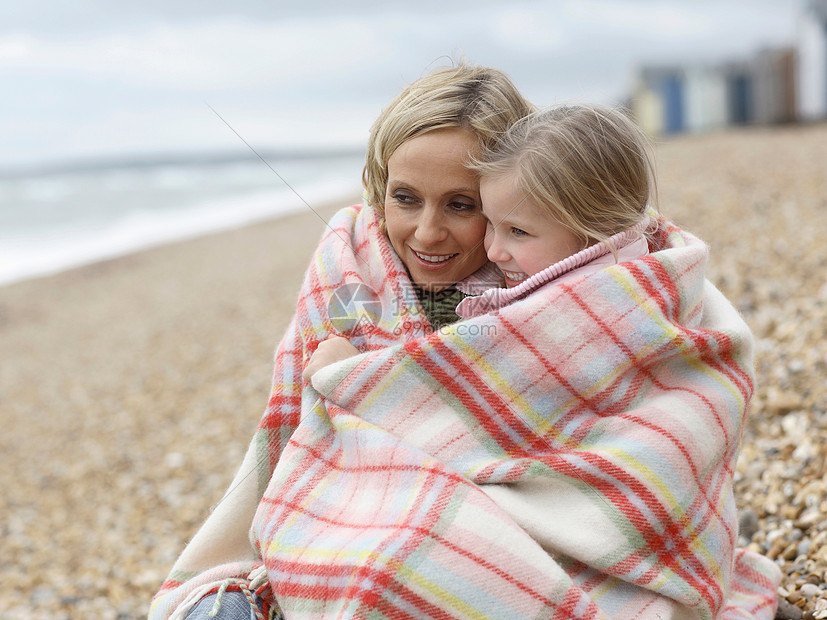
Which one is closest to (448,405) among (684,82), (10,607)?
(10,607)

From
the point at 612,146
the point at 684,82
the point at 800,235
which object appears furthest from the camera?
the point at 684,82

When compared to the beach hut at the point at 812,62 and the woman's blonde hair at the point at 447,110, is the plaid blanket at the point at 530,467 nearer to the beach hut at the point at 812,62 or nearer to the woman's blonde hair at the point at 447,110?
the woman's blonde hair at the point at 447,110

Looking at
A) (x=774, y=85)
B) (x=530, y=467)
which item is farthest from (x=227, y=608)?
(x=774, y=85)

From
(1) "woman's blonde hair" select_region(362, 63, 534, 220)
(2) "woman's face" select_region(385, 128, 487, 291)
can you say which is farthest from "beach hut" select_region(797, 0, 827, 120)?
(2) "woman's face" select_region(385, 128, 487, 291)

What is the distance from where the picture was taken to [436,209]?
2.19 m

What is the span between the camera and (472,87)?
7.34 feet

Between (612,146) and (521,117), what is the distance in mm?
313

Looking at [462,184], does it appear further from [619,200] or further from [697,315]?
[697,315]

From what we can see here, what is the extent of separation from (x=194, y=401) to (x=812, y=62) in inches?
829

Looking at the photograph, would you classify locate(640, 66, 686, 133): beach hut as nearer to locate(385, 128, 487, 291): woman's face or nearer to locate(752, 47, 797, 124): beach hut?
locate(752, 47, 797, 124): beach hut

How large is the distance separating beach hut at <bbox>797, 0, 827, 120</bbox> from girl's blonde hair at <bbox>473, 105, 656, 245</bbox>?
Result: 2248cm

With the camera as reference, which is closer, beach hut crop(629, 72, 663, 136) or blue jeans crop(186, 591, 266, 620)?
blue jeans crop(186, 591, 266, 620)

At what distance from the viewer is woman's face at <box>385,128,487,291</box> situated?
7.05ft
